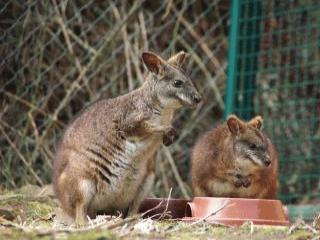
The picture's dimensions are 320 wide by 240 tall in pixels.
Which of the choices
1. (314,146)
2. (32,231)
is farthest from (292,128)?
(32,231)

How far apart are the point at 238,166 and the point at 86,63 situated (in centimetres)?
330

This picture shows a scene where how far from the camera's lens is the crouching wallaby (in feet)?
20.3

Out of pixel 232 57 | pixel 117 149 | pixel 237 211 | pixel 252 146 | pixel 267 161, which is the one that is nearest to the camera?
pixel 237 211

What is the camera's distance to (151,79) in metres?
6.00

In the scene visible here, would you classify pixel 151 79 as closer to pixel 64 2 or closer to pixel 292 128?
pixel 292 128

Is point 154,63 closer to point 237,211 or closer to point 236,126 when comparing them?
point 236,126

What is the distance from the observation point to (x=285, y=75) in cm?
859

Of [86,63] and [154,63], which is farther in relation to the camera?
[86,63]

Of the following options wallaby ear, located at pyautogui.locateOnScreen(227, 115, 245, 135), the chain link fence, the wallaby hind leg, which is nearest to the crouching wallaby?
wallaby ear, located at pyautogui.locateOnScreen(227, 115, 245, 135)

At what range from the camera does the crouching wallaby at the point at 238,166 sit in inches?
243

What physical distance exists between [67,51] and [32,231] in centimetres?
502

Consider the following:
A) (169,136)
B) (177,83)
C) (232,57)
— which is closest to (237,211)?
(169,136)

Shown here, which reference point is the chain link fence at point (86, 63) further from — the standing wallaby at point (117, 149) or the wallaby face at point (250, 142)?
the standing wallaby at point (117, 149)

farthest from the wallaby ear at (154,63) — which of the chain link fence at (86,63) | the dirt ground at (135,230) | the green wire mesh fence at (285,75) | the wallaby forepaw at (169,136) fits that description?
the chain link fence at (86,63)
